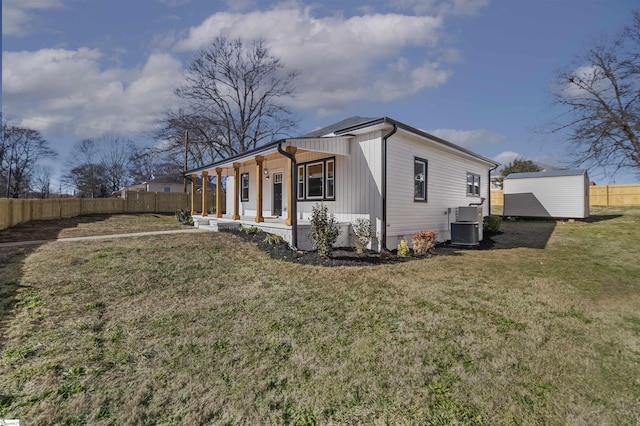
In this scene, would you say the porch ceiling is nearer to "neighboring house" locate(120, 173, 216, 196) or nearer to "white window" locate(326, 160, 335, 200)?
"white window" locate(326, 160, 335, 200)

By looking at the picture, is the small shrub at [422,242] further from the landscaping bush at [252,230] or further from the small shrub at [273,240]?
the landscaping bush at [252,230]

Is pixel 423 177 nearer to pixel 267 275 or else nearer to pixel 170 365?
pixel 267 275

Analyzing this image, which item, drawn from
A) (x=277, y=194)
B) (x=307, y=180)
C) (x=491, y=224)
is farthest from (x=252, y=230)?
(x=491, y=224)

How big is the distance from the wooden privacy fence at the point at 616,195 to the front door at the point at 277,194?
79.0 ft

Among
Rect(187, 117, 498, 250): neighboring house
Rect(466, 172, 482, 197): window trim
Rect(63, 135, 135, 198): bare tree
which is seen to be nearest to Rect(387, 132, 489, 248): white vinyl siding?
Rect(187, 117, 498, 250): neighboring house

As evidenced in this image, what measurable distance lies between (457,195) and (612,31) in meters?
13.5

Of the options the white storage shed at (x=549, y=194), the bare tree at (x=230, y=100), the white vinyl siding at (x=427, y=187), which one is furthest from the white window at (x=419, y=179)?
the bare tree at (x=230, y=100)

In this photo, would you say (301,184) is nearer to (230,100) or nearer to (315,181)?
(315,181)

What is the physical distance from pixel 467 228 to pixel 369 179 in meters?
4.03

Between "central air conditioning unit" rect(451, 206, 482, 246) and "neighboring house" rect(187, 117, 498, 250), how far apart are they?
0.62 m

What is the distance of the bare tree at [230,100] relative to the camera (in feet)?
81.1

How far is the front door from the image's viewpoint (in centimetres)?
1220

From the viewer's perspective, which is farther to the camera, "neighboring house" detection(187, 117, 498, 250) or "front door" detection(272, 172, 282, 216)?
"front door" detection(272, 172, 282, 216)

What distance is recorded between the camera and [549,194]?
1694cm
